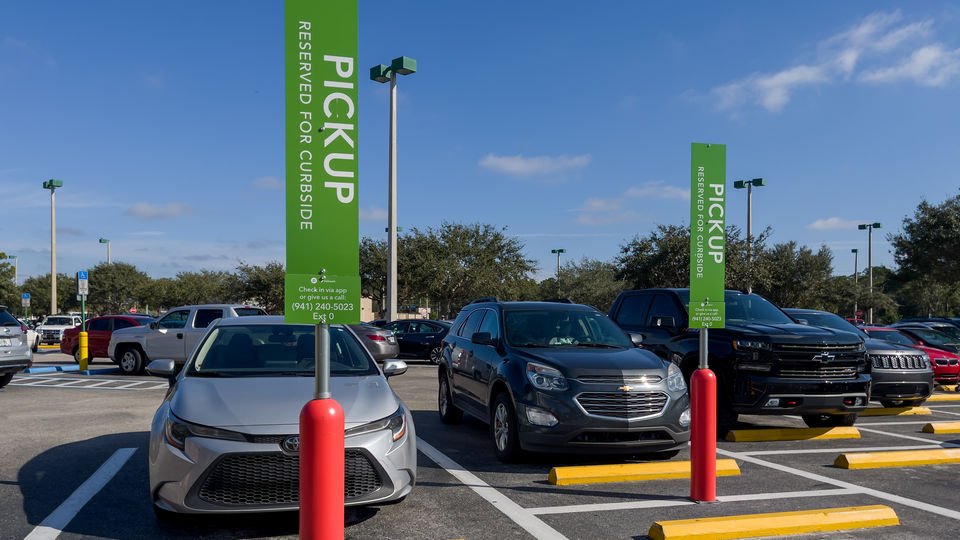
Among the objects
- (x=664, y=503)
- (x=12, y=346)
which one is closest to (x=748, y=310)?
(x=664, y=503)

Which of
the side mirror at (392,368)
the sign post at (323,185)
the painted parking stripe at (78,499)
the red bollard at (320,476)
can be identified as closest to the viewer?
the red bollard at (320,476)

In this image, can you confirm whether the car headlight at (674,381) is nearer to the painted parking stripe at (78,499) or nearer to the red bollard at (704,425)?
the red bollard at (704,425)

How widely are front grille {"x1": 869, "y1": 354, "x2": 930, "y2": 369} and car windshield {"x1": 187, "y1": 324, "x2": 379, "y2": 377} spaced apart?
8596 millimetres

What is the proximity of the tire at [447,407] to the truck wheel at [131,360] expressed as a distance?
35.0 ft

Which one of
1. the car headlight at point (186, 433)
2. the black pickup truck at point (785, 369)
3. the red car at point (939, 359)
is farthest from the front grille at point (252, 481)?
the red car at point (939, 359)

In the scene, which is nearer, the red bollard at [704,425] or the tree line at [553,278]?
the red bollard at [704,425]

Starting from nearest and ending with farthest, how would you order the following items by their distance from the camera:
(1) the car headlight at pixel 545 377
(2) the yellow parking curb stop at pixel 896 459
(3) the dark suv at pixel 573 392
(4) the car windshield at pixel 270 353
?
(4) the car windshield at pixel 270 353 → (3) the dark suv at pixel 573 392 → (1) the car headlight at pixel 545 377 → (2) the yellow parking curb stop at pixel 896 459

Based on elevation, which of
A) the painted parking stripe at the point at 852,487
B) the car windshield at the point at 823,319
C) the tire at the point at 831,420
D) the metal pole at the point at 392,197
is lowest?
the tire at the point at 831,420

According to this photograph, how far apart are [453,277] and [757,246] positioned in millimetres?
16258

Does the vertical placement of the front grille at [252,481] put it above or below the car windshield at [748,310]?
below

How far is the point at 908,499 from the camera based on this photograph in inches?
240

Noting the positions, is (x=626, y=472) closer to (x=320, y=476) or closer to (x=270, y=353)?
(x=270, y=353)

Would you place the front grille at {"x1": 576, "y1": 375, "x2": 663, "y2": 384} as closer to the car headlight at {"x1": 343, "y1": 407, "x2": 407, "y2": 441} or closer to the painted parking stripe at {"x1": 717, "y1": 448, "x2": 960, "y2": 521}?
the painted parking stripe at {"x1": 717, "y1": 448, "x2": 960, "y2": 521}

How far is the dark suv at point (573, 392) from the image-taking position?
684 centimetres
